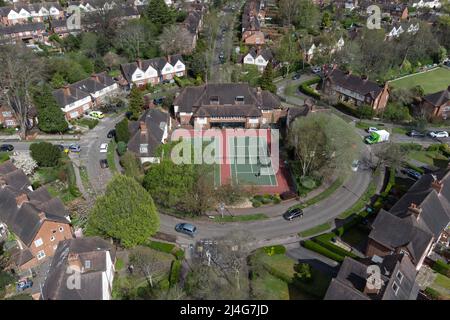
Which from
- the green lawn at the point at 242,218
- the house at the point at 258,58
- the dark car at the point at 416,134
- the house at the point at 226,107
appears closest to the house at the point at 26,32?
the house at the point at 258,58

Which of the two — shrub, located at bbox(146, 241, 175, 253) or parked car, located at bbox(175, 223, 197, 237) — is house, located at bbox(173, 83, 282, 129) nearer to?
parked car, located at bbox(175, 223, 197, 237)

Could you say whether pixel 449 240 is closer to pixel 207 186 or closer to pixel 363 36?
pixel 207 186

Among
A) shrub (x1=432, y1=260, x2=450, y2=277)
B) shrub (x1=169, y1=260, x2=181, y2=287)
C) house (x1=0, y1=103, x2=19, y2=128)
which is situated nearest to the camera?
shrub (x1=169, y1=260, x2=181, y2=287)

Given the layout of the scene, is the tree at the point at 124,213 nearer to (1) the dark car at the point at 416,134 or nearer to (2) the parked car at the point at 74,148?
(2) the parked car at the point at 74,148

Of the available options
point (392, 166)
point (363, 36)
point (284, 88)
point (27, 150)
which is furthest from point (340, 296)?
point (363, 36)

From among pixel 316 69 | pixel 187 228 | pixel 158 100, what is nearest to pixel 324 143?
pixel 187 228

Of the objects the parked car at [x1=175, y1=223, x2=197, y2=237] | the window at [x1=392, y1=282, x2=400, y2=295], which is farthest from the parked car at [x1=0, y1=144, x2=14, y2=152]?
the window at [x1=392, y1=282, x2=400, y2=295]

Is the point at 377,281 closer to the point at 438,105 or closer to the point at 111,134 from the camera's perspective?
the point at 111,134
